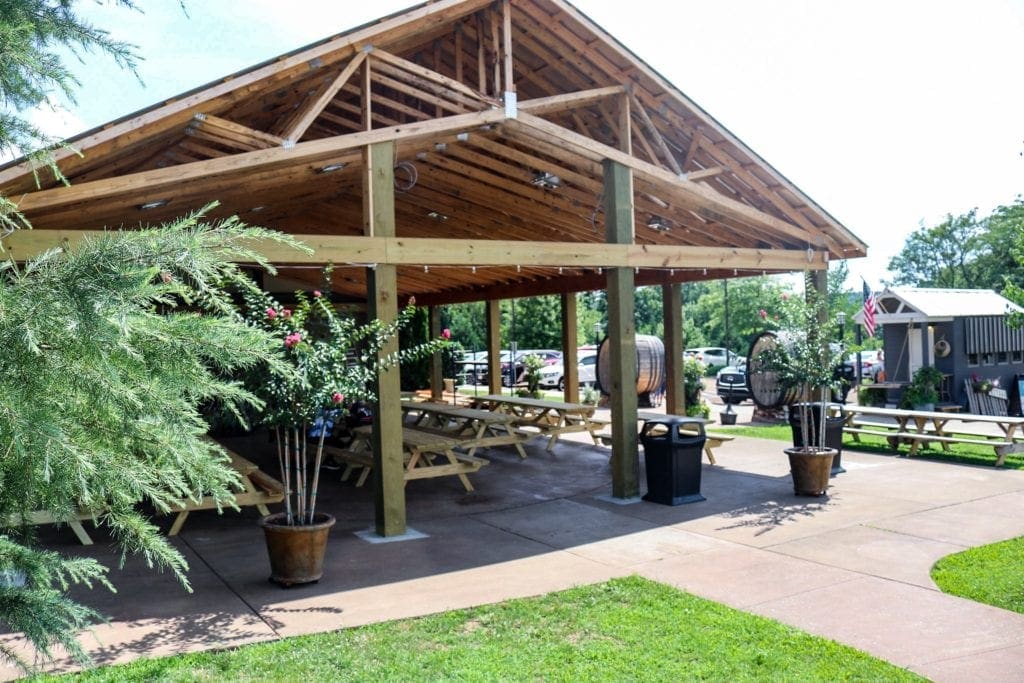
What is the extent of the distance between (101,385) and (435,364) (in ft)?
63.5

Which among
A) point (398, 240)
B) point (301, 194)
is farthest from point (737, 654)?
point (301, 194)

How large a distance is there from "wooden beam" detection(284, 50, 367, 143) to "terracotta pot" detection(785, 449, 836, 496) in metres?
6.34

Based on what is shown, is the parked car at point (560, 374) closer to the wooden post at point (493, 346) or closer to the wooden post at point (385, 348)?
the wooden post at point (493, 346)

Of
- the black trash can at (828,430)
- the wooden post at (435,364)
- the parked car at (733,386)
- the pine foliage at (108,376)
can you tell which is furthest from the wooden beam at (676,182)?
the parked car at (733,386)

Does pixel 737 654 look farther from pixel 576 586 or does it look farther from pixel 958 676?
pixel 576 586

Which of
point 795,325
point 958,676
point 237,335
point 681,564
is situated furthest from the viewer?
point 795,325

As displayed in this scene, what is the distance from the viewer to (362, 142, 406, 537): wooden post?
768 centimetres

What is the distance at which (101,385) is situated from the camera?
1559 mm

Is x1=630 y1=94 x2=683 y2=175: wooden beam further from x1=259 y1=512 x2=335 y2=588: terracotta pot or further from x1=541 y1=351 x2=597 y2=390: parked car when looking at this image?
x1=541 y1=351 x2=597 y2=390: parked car

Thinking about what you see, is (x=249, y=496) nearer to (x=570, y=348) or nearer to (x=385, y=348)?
(x=385, y=348)

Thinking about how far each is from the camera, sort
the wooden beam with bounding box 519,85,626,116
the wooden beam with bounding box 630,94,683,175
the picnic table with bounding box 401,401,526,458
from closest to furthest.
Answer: the wooden beam with bounding box 519,85,626,116 < the wooden beam with bounding box 630,94,683,175 < the picnic table with bounding box 401,401,526,458

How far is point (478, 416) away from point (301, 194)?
12.8ft

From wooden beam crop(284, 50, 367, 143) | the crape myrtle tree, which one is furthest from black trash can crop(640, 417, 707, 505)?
the crape myrtle tree

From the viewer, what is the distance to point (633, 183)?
10172mm
